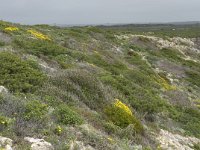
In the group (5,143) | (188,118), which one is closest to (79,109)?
(5,143)

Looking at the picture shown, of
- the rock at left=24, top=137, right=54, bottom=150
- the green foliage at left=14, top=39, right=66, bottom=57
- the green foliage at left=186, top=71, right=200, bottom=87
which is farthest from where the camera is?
the green foliage at left=186, top=71, right=200, bottom=87

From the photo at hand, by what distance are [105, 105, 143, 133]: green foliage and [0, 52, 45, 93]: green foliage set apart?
2.81 m

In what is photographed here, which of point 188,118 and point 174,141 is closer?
point 174,141

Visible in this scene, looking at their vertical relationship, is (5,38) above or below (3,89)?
above

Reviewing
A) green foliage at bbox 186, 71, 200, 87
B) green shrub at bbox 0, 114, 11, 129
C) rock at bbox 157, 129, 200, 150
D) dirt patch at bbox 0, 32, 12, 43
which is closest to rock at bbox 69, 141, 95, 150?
green shrub at bbox 0, 114, 11, 129

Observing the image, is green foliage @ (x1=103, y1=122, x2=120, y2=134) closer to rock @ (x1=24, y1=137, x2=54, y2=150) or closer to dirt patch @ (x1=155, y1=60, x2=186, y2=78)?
rock @ (x1=24, y1=137, x2=54, y2=150)

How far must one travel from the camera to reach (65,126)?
34.0ft

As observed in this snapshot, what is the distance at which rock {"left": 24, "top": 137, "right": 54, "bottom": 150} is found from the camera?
331 inches

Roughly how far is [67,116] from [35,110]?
1.03m

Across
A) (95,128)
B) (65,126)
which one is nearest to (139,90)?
(95,128)

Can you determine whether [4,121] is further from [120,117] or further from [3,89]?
[120,117]

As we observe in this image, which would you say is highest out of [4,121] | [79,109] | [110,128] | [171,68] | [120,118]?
[4,121]

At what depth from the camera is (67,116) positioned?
10.9 meters

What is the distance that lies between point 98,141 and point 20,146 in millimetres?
2460
